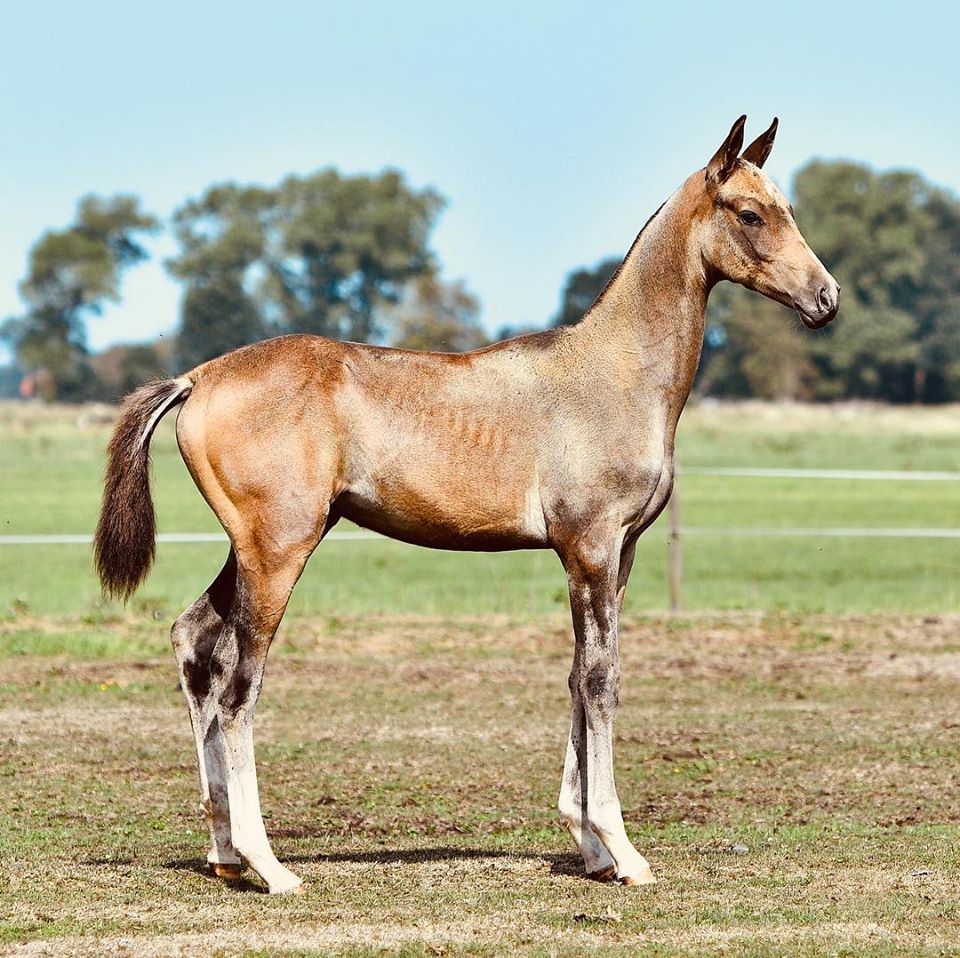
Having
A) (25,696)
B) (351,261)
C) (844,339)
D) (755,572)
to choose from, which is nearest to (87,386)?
(351,261)

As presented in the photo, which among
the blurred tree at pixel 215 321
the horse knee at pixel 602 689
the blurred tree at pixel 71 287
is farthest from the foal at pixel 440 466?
the blurred tree at pixel 71 287

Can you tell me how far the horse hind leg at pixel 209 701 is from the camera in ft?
19.1

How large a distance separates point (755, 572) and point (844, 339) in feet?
270

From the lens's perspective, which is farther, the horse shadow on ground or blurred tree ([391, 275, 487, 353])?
blurred tree ([391, 275, 487, 353])

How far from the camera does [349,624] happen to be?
46.3ft

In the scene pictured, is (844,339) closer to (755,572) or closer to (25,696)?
(755,572)

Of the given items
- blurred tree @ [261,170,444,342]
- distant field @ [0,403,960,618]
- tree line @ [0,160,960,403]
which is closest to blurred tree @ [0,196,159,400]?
tree line @ [0,160,960,403]

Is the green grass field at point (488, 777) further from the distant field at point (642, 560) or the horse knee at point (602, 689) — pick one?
the horse knee at point (602, 689)

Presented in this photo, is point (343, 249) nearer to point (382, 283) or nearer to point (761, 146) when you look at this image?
point (382, 283)

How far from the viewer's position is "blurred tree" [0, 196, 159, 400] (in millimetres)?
106688

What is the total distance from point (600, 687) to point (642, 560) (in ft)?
58.6

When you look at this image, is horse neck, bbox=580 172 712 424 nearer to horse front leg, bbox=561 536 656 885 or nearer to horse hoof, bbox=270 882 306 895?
horse front leg, bbox=561 536 656 885

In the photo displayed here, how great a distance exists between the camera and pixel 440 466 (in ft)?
18.9

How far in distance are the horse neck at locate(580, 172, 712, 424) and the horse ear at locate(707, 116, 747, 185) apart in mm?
106
